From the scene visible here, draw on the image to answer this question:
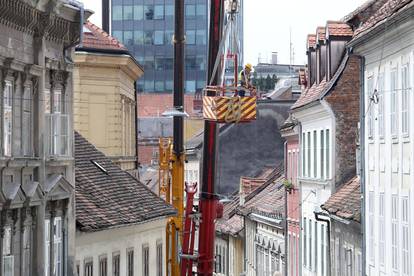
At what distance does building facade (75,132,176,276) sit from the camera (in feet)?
108

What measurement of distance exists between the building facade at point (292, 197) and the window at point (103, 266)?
18.4 meters

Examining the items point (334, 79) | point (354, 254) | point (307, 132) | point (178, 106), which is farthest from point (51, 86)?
point (307, 132)

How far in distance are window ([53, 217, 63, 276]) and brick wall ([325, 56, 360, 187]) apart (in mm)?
16648

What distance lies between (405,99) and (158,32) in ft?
380

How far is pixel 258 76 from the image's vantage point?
14612 centimetres

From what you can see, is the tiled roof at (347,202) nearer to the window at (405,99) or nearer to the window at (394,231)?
the window at (394,231)

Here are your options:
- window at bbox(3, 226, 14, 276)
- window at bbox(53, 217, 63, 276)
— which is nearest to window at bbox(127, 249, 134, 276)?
window at bbox(53, 217, 63, 276)

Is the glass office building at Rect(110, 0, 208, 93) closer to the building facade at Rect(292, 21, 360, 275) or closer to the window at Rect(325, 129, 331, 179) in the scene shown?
the building facade at Rect(292, 21, 360, 275)

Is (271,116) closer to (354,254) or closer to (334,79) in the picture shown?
(334,79)

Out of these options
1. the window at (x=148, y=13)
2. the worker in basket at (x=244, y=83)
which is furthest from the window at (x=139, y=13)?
the worker in basket at (x=244, y=83)

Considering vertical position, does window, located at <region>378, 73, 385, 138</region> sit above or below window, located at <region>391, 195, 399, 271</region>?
above

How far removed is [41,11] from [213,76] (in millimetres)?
3071

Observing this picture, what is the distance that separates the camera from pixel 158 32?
145375 millimetres

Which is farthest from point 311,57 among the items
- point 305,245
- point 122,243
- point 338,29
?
point 122,243
